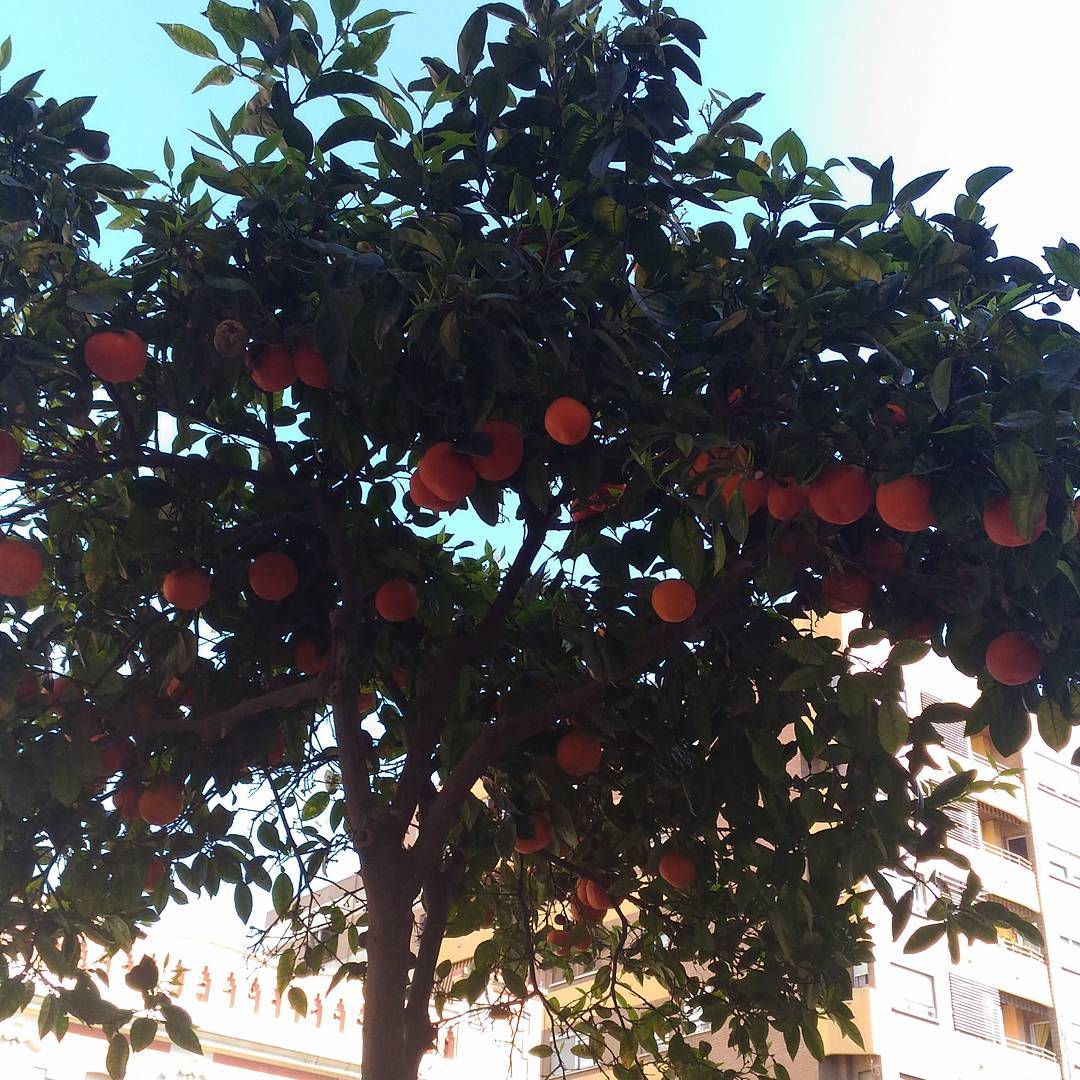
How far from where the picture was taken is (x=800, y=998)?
340 cm

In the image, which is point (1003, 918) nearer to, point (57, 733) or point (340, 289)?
point (340, 289)

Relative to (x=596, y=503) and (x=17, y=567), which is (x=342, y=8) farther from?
(x=17, y=567)

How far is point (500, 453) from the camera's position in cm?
272

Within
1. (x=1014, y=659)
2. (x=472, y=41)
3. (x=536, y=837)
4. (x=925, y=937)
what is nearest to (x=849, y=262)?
(x=1014, y=659)

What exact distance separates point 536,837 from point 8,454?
1.59 metres

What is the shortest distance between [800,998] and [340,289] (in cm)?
232

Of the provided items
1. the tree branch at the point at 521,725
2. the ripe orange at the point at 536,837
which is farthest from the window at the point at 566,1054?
the tree branch at the point at 521,725

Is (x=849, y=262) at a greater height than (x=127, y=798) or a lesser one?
greater

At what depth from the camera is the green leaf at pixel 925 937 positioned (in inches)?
109

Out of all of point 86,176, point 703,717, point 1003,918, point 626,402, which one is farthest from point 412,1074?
point 86,176

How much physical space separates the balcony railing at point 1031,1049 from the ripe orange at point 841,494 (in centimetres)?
2357

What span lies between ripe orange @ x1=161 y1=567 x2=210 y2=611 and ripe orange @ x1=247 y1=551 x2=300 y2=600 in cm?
14

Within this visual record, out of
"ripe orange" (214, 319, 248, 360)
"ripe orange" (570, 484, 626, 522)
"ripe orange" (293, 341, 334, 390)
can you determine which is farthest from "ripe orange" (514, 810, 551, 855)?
"ripe orange" (214, 319, 248, 360)

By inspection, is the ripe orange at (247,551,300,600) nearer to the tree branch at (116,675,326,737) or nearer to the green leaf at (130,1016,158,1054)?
the tree branch at (116,675,326,737)
